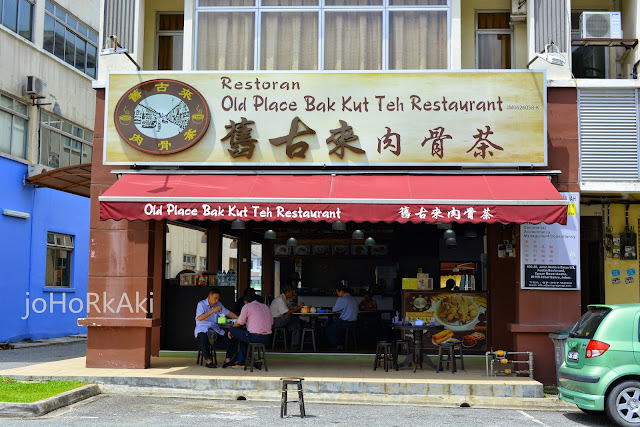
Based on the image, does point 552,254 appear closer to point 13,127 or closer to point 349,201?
point 349,201

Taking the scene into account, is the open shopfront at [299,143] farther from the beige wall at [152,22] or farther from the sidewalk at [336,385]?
the beige wall at [152,22]

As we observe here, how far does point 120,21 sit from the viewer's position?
1380cm

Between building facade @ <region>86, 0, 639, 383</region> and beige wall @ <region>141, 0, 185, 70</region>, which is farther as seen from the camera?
beige wall @ <region>141, 0, 185, 70</region>

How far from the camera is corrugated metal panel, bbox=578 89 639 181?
1305 centimetres

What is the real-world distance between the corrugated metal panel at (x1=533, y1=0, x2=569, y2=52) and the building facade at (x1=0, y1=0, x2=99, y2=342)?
33.9ft

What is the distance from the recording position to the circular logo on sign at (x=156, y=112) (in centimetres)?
1337

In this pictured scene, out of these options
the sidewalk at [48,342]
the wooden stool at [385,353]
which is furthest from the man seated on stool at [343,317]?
the sidewalk at [48,342]

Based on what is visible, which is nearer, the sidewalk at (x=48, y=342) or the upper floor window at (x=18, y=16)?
the sidewalk at (x=48, y=342)

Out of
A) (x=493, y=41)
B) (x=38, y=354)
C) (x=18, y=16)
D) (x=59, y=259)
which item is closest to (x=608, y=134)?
(x=493, y=41)

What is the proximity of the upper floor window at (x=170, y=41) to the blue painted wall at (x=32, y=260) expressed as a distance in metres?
7.10

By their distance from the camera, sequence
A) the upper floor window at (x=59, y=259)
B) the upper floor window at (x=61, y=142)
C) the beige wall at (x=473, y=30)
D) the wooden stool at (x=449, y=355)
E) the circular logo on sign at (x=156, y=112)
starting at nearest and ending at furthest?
the wooden stool at (x=449, y=355) → the circular logo on sign at (x=156, y=112) → the beige wall at (x=473, y=30) → the upper floor window at (x=61, y=142) → the upper floor window at (x=59, y=259)

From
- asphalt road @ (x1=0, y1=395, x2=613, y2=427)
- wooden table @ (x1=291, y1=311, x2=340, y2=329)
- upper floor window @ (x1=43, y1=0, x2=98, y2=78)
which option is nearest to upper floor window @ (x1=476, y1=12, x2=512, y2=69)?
wooden table @ (x1=291, y1=311, x2=340, y2=329)

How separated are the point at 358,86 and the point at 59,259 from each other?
1364cm

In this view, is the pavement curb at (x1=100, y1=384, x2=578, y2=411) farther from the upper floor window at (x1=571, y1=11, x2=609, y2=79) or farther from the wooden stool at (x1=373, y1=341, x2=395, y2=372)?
the upper floor window at (x1=571, y1=11, x2=609, y2=79)
